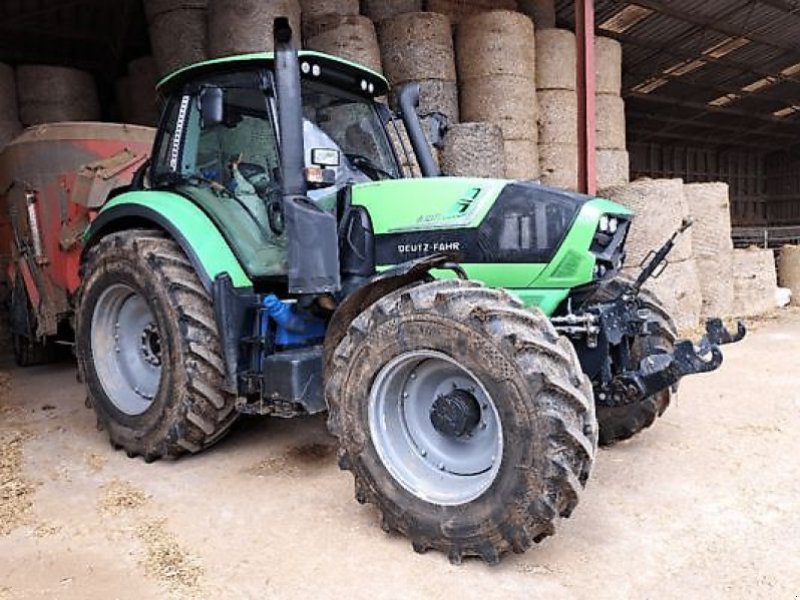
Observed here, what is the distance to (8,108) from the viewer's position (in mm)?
7844

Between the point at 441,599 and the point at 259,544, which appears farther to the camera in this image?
the point at 259,544

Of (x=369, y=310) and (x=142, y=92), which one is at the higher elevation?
(x=142, y=92)

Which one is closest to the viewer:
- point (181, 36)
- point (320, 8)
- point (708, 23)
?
point (181, 36)

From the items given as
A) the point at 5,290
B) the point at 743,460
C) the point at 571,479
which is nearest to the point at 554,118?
the point at 743,460

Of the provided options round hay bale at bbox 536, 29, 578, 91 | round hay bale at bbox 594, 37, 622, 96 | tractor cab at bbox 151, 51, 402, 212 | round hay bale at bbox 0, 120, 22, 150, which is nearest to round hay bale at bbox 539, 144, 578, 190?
round hay bale at bbox 536, 29, 578, 91

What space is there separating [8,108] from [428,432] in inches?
277

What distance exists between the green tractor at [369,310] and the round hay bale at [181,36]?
3.04 m

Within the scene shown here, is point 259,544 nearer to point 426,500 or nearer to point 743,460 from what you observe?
point 426,500

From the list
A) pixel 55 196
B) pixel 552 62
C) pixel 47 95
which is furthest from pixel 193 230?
pixel 552 62

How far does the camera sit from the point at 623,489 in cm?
332

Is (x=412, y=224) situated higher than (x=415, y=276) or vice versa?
(x=412, y=224)

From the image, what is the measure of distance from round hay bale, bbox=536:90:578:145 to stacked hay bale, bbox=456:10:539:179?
487 millimetres

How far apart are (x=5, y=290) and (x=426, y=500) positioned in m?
5.61

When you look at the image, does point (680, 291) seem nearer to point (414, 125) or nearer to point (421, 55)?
point (421, 55)
